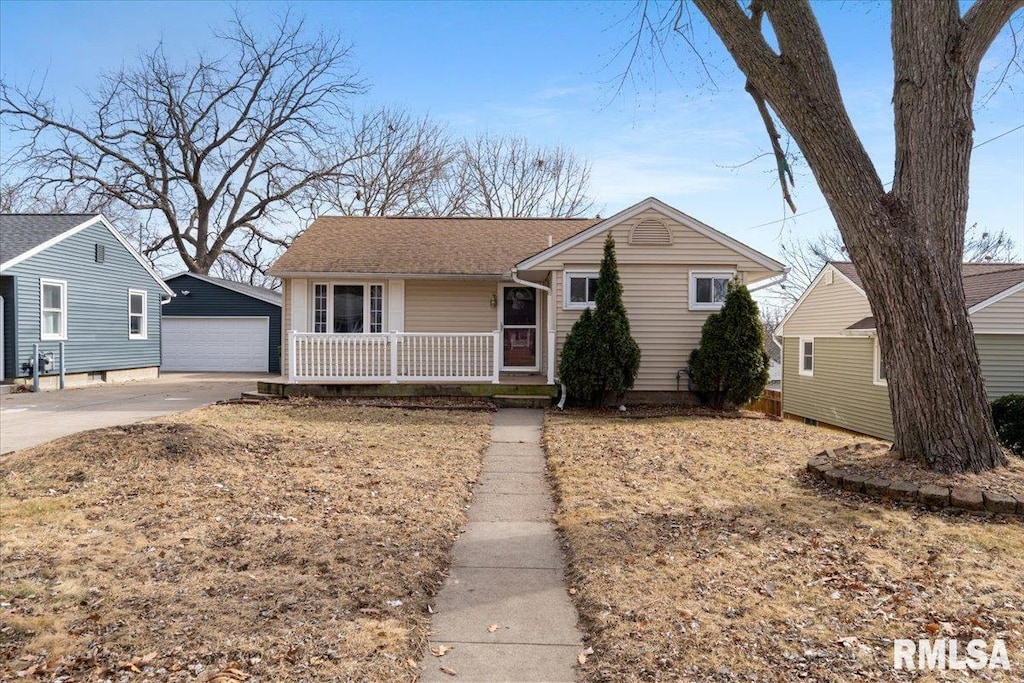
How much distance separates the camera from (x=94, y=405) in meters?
12.2

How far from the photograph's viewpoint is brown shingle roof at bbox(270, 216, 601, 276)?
13465 mm

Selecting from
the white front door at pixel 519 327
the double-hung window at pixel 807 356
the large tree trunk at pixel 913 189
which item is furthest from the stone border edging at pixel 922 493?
the double-hung window at pixel 807 356

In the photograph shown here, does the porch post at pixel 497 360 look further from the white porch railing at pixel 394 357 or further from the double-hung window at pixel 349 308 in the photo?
the double-hung window at pixel 349 308

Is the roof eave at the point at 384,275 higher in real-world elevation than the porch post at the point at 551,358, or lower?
higher

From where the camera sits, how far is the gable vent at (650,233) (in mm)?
12211

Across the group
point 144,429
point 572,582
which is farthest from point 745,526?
point 144,429

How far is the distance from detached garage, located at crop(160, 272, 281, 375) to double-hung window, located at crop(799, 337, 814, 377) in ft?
58.0

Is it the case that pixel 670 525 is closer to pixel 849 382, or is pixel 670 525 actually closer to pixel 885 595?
pixel 885 595

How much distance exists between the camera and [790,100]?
246 inches

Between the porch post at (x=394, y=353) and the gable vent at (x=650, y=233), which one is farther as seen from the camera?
the porch post at (x=394, y=353)

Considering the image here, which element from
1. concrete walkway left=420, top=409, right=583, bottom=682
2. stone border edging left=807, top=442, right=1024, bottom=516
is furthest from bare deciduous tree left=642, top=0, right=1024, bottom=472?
concrete walkway left=420, top=409, right=583, bottom=682

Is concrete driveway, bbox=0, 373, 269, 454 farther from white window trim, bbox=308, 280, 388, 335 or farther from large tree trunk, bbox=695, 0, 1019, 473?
large tree trunk, bbox=695, 0, 1019, 473

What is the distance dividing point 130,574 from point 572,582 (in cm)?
275

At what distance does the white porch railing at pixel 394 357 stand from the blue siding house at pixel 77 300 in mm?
7047
